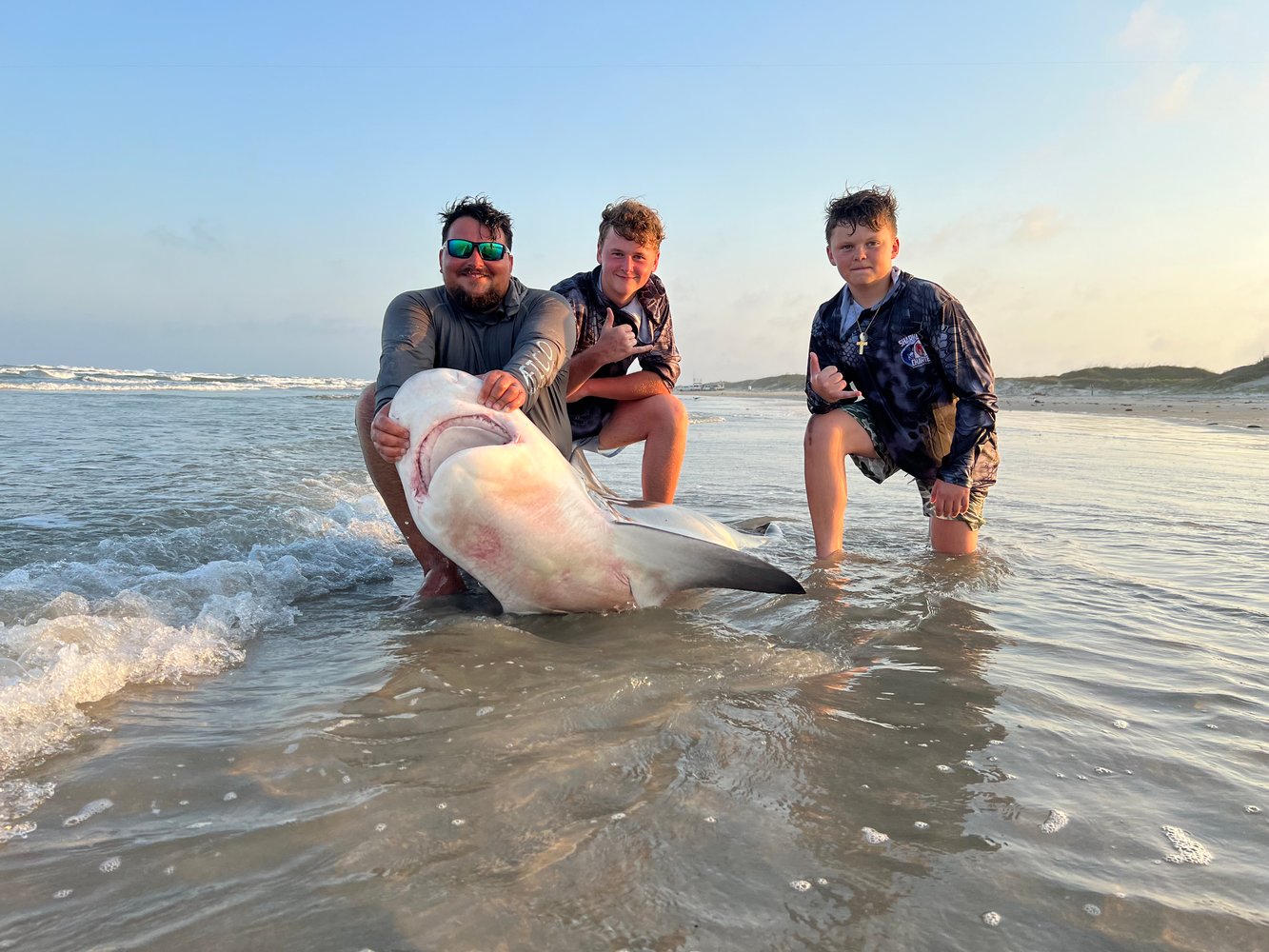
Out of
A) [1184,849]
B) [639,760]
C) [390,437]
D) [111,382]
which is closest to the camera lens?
[1184,849]

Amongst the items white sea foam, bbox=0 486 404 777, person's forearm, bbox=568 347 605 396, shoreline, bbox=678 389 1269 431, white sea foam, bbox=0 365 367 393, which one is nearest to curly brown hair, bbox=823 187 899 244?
person's forearm, bbox=568 347 605 396

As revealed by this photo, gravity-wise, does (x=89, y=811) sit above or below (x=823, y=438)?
below

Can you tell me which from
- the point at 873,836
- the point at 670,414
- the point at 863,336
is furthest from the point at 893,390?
the point at 873,836

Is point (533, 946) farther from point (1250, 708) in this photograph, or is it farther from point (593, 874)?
point (1250, 708)

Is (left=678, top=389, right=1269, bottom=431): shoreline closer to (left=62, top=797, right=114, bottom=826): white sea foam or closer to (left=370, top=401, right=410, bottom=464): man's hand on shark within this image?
(left=370, top=401, right=410, bottom=464): man's hand on shark

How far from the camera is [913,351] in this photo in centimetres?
457

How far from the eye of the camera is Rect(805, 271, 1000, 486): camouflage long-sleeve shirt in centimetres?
441

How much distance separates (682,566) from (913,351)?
2.25m

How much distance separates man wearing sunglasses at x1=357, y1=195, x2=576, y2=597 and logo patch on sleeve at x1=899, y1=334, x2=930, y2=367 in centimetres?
190

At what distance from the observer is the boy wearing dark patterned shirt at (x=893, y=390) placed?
442 cm

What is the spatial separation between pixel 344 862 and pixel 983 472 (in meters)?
3.83

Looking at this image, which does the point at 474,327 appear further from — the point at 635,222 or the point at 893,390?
the point at 893,390

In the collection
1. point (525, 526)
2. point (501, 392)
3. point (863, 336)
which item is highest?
point (863, 336)

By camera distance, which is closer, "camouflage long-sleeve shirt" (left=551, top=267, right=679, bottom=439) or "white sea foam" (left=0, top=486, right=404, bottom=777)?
"white sea foam" (left=0, top=486, right=404, bottom=777)
